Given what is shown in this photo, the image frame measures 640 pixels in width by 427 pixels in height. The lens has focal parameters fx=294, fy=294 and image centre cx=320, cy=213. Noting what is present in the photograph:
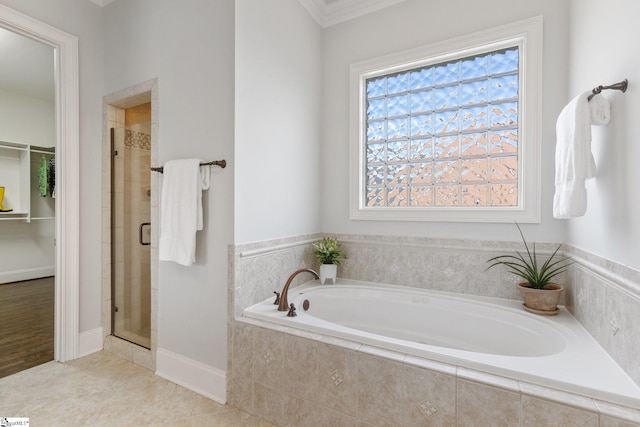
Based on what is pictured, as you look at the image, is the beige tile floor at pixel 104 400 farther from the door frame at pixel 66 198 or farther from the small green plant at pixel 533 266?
the small green plant at pixel 533 266

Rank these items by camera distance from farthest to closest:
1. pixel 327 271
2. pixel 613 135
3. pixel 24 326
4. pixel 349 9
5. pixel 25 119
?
pixel 25 119
pixel 24 326
pixel 349 9
pixel 327 271
pixel 613 135

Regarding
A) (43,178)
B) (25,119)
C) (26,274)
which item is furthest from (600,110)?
(26,274)

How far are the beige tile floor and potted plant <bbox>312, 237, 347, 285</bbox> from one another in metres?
1.07

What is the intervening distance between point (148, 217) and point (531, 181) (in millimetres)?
2798

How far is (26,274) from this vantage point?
4527 millimetres

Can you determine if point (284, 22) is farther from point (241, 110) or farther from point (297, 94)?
point (241, 110)

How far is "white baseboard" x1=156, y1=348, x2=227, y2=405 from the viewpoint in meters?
1.83

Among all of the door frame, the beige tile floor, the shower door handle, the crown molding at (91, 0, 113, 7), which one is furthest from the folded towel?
the crown molding at (91, 0, 113, 7)

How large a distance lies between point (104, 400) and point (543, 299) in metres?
2.71

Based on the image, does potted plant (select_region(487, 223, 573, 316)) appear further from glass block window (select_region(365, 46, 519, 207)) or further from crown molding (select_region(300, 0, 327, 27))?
crown molding (select_region(300, 0, 327, 27))

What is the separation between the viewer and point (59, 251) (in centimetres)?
223

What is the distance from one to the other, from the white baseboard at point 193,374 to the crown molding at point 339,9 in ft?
A: 9.23

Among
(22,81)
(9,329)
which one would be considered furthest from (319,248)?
(22,81)

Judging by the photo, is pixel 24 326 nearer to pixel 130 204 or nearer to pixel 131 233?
pixel 131 233
